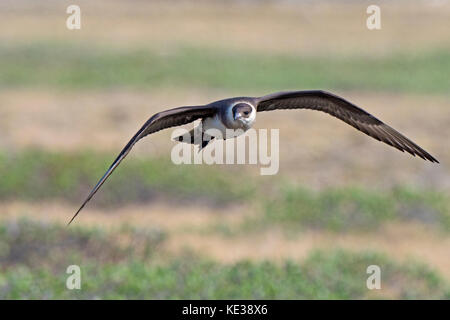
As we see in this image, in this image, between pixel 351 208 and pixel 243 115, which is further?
pixel 351 208

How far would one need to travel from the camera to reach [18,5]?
3772 centimetres

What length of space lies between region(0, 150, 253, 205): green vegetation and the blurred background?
26mm

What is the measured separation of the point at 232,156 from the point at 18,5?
22.7 meters

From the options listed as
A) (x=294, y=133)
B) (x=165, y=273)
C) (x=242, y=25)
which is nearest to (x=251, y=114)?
(x=165, y=273)

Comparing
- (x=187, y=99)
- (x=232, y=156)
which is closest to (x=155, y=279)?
(x=232, y=156)

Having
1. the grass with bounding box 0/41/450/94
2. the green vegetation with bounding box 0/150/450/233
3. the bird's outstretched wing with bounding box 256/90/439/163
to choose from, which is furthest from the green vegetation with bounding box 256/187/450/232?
the grass with bounding box 0/41/450/94

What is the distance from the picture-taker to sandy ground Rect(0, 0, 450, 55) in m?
33.6

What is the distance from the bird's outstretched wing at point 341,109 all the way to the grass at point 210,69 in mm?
16739

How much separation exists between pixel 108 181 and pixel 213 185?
1573 mm

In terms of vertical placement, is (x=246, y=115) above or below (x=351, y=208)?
below

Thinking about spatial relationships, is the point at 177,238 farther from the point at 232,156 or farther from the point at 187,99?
the point at 187,99

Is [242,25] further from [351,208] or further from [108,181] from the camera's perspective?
[351,208]

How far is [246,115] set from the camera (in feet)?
23.0

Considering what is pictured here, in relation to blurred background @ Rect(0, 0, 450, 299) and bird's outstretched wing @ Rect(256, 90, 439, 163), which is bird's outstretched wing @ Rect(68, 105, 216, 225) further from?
blurred background @ Rect(0, 0, 450, 299)
